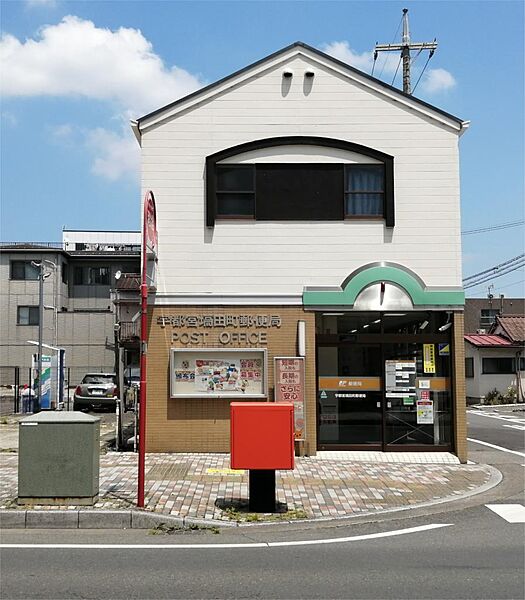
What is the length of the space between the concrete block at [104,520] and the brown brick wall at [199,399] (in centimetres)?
533

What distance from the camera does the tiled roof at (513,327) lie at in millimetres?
38062

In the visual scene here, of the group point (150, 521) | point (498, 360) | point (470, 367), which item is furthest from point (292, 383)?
point (470, 367)

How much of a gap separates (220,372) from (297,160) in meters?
4.58

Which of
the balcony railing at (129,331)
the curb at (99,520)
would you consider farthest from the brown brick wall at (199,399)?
the curb at (99,520)

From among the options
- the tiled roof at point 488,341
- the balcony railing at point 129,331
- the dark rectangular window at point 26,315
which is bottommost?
the balcony railing at point 129,331

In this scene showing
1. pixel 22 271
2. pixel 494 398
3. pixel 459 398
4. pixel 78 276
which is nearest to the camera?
pixel 459 398

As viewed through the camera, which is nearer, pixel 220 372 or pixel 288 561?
pixel 288 561

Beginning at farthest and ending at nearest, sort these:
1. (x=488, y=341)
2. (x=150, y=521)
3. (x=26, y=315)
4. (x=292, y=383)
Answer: (x=26, y=315), (x=488, y=341), (x=292, y=383), (x=150, y=521)

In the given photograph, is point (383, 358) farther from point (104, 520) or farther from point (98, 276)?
point (98, 276)

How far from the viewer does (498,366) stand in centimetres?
3806

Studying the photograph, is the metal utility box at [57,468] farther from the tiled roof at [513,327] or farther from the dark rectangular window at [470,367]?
the tiled roof at [513,327]

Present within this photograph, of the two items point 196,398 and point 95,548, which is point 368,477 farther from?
point 95,548

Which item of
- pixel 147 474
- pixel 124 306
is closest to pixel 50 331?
pixel 124 306

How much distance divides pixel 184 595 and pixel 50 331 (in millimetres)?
41586
